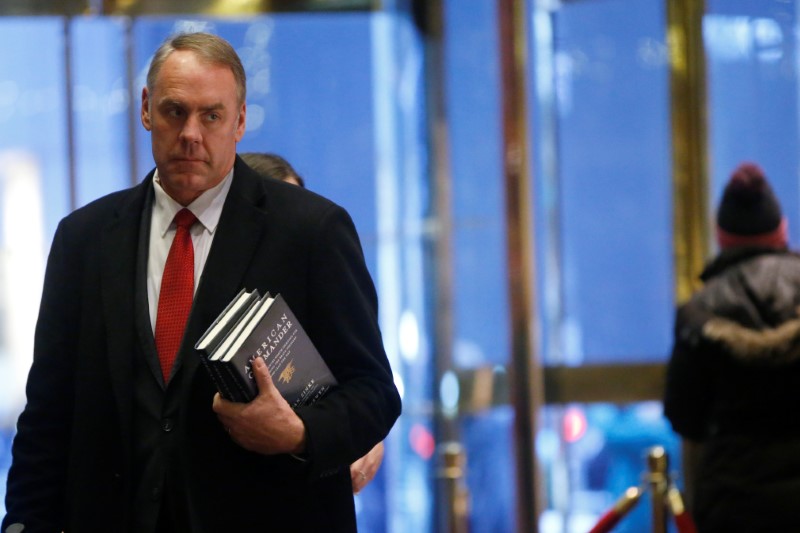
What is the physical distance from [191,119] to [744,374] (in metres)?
2.20

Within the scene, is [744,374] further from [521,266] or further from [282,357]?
[521,266]

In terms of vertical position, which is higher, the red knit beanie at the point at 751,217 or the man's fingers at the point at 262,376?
the red knit beanie at the point at 751,217

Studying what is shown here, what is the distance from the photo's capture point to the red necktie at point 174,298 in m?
2.20

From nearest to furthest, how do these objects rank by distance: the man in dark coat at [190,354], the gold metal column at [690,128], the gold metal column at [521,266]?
1. the man in dark coat at [190,354]
2. the gold metal column at [690,128]
3. the gold metal column at [521,266]

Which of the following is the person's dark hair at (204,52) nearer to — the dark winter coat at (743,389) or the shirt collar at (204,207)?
the shirt collar at (204,207)

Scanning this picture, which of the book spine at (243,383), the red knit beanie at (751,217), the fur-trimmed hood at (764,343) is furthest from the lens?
the red knit beanie at (751,217)

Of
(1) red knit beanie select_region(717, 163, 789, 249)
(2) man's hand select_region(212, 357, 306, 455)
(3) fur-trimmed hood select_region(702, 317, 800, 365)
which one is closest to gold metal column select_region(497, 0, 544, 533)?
(1) red knit beanie select_region(717, 163, 789, 249)

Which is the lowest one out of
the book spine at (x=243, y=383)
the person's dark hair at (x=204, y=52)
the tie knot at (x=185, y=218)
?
the book spine at (x=243, y=383)

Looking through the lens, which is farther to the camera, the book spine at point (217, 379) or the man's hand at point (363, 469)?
the man's hand at point (363, 469)

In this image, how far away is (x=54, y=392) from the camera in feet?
7.55

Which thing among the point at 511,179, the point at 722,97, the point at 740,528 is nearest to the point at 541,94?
the point at 511,179

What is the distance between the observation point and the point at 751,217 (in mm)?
3982

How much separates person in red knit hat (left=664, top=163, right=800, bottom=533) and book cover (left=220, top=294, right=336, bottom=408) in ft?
6.37

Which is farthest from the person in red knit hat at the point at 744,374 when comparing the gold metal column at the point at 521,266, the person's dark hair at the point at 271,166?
the gold metal column at the point at 521,266
